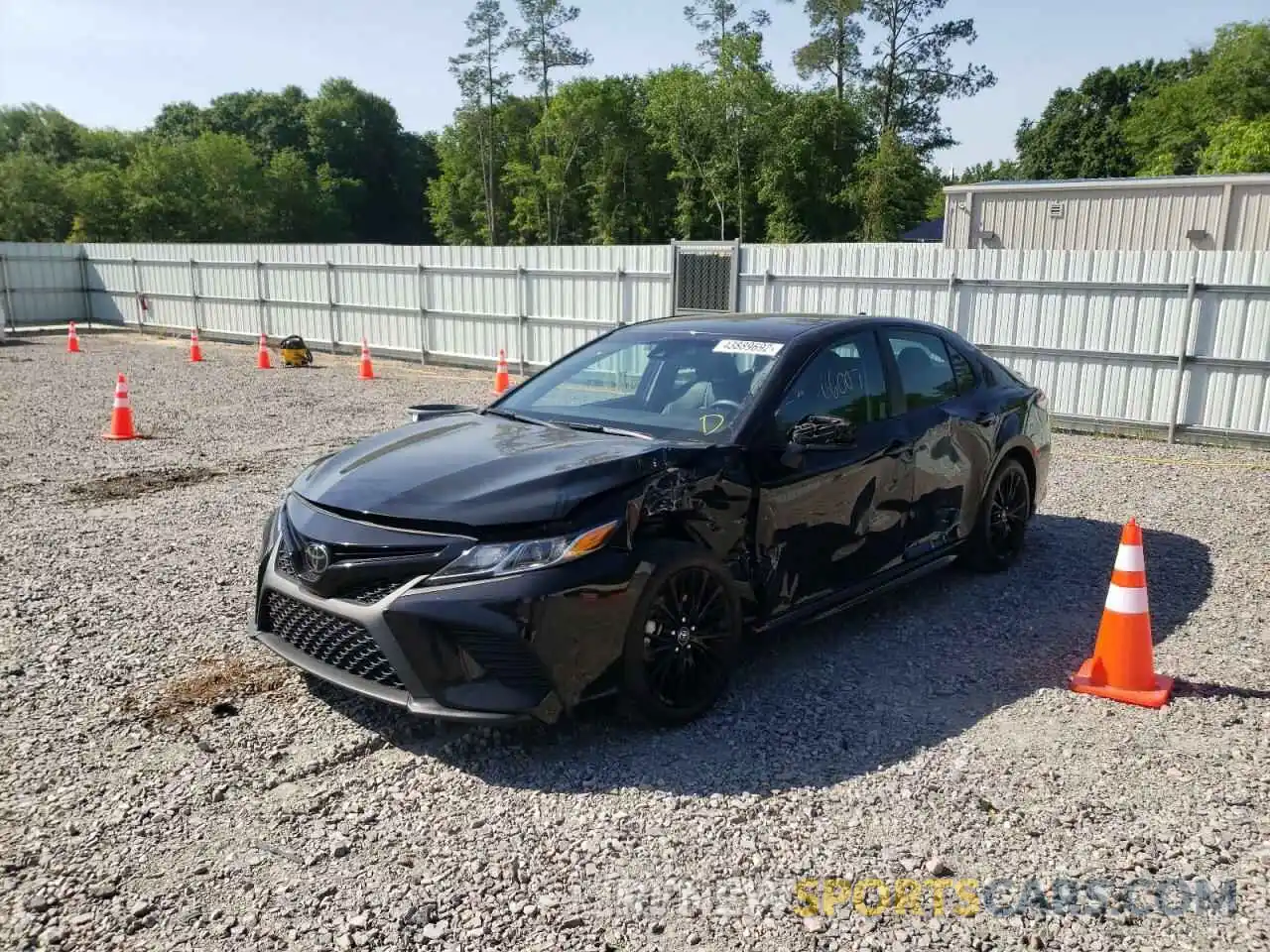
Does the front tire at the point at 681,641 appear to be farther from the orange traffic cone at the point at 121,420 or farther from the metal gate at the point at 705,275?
the metal gate at the point at 705,275

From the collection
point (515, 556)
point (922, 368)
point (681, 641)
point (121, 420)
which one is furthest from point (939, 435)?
point (121, 420)

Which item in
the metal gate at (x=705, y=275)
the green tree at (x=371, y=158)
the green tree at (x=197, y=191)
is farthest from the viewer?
the green tree at (x=371, y=158)

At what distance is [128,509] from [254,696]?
408 centimetres

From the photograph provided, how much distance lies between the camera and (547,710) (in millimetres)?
3471

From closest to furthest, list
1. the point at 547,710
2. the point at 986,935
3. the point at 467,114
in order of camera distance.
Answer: the point at 986,935 → the point at 547,710 → the point at 467,114

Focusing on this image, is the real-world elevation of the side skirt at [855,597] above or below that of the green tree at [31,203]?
below

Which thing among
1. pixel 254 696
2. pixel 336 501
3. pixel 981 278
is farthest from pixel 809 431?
pixel 981 278

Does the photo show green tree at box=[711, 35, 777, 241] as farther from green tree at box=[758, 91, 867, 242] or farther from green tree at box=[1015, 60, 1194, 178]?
green tree at box=[1015, 60, 1194, 178]

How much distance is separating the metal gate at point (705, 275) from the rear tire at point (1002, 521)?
326 inches

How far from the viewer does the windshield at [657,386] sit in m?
4.47

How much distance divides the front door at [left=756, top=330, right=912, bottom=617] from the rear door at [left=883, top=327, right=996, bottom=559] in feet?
0.47

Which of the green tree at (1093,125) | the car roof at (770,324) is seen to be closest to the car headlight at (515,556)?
the car roof at (770,324)

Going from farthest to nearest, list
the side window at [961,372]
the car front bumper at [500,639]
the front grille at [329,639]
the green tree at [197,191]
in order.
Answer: the green tree at [197,191], the side window at [961,372], the front grille at [329,639], the car front bumper at [500,639]

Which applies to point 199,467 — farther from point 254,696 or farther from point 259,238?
point 259,238
